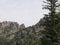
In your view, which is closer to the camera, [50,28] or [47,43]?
[47,43]

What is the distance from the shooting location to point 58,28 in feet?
161

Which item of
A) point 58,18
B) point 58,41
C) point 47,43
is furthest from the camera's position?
point 58,18

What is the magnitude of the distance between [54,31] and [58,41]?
2.03 metres

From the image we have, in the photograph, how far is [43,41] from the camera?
38250 mm

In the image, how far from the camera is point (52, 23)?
1922 inches

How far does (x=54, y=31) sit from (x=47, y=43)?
10.2 m

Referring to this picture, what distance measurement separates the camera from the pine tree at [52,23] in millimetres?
47062

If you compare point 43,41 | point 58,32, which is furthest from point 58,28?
point 43,41

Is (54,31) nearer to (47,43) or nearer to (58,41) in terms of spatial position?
(58,41)

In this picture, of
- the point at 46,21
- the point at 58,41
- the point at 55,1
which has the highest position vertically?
the point at 55,1

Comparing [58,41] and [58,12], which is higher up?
[58,12]

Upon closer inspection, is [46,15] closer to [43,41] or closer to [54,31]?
[54,31]

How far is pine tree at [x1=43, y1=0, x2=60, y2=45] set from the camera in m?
47.1

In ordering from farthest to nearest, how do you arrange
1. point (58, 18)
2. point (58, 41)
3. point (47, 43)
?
1. point (58, 18)
2. point (58, 41)
3. point (47, 43)
